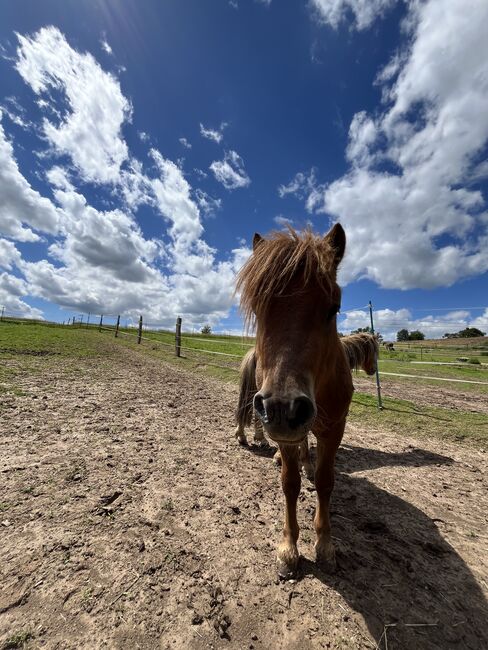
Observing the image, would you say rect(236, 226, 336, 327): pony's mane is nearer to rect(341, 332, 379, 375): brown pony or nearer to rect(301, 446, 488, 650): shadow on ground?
rect(301, 446, 488, 650): shadow on ground

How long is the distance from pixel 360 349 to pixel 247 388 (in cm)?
229

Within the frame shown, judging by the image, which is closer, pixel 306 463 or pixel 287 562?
pixel 287 562

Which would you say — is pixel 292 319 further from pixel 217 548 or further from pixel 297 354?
pixel 217 548

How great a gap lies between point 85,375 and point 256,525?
821cm

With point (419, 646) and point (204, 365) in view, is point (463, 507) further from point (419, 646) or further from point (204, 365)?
point (204, 365)

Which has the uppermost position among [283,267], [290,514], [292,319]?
[283,267]

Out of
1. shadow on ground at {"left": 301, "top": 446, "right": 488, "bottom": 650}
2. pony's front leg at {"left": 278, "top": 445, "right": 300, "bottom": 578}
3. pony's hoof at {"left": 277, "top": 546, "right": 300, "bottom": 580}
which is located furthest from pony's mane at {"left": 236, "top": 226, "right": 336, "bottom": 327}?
shadow on ground at {"left": 301, "top": 446, "right": 488, "bottom": 650}

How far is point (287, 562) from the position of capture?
2.27 meters

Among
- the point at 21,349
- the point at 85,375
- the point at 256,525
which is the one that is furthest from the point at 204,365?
the point at 256,525

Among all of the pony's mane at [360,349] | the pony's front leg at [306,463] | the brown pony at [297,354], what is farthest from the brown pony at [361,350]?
the brown pony at [297,354]

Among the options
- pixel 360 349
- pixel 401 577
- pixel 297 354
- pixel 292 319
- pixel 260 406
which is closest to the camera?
pixel 260 406

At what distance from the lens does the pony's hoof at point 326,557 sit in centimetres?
230

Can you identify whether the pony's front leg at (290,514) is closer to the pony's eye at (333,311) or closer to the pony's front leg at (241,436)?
the pony's eye at (333,311)

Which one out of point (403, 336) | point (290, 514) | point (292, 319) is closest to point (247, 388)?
point (290, 514)
